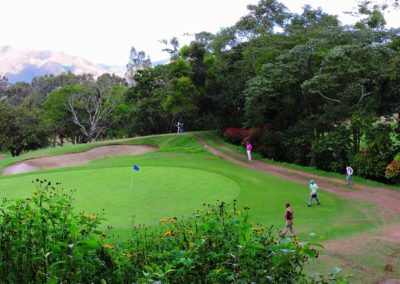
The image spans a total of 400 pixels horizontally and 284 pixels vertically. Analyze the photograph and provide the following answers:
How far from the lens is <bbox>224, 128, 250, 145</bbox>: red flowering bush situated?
3385cm

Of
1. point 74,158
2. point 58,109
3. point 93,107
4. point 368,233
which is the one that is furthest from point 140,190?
point 93,107

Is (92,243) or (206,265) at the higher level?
(92,243)

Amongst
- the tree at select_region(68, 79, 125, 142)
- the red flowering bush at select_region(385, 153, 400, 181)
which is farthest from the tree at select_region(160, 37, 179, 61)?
the red flowering bush at select_region(385, 153, 400, 181)

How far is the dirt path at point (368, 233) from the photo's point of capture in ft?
34.9

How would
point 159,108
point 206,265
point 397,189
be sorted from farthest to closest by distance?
point 159,108 < point 397,189 < point 206,265

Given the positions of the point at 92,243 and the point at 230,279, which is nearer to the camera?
the point at 230,279

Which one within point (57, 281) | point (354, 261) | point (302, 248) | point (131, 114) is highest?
point (131, 114)

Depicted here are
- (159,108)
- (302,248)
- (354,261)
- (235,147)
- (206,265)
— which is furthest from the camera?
(159,108)

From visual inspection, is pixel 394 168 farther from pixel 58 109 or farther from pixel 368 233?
pixel 58 109

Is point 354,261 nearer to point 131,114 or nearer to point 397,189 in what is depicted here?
point 397,189

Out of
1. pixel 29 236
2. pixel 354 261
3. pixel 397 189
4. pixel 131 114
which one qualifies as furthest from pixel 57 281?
pixel 131 114

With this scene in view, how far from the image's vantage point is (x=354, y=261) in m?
11.1

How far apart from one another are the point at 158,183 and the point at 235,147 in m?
14.7

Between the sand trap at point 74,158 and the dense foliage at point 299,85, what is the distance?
18.8 feet
